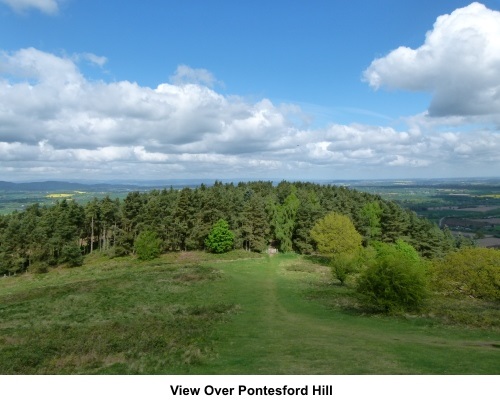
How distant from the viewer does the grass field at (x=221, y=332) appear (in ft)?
60.3

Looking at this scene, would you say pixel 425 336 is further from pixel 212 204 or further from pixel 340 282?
pixel 212 204

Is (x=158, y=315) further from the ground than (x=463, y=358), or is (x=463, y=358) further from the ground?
(x=463, y=358)

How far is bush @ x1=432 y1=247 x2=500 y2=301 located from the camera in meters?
38.9

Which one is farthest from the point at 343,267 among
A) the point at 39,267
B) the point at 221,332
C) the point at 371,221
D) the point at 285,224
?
the point at 39,267

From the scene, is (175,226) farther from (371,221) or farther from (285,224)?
(371,221)

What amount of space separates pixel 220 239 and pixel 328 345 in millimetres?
57543

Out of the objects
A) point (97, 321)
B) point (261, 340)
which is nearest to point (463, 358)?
point (261, 340)

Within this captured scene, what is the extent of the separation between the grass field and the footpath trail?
0.07m

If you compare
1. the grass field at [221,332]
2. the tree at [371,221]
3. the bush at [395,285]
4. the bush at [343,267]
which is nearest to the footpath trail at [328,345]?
the grass field at [221,332]

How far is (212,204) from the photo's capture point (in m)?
83.6

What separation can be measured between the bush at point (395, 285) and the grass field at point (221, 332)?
1966 millimetres

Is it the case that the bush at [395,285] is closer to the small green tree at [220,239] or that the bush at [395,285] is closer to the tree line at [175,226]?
the tree line at [175,226]

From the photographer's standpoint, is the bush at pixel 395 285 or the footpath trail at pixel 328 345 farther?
the bush at pixel 395 285

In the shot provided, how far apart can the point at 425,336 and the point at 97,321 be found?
2733cm
